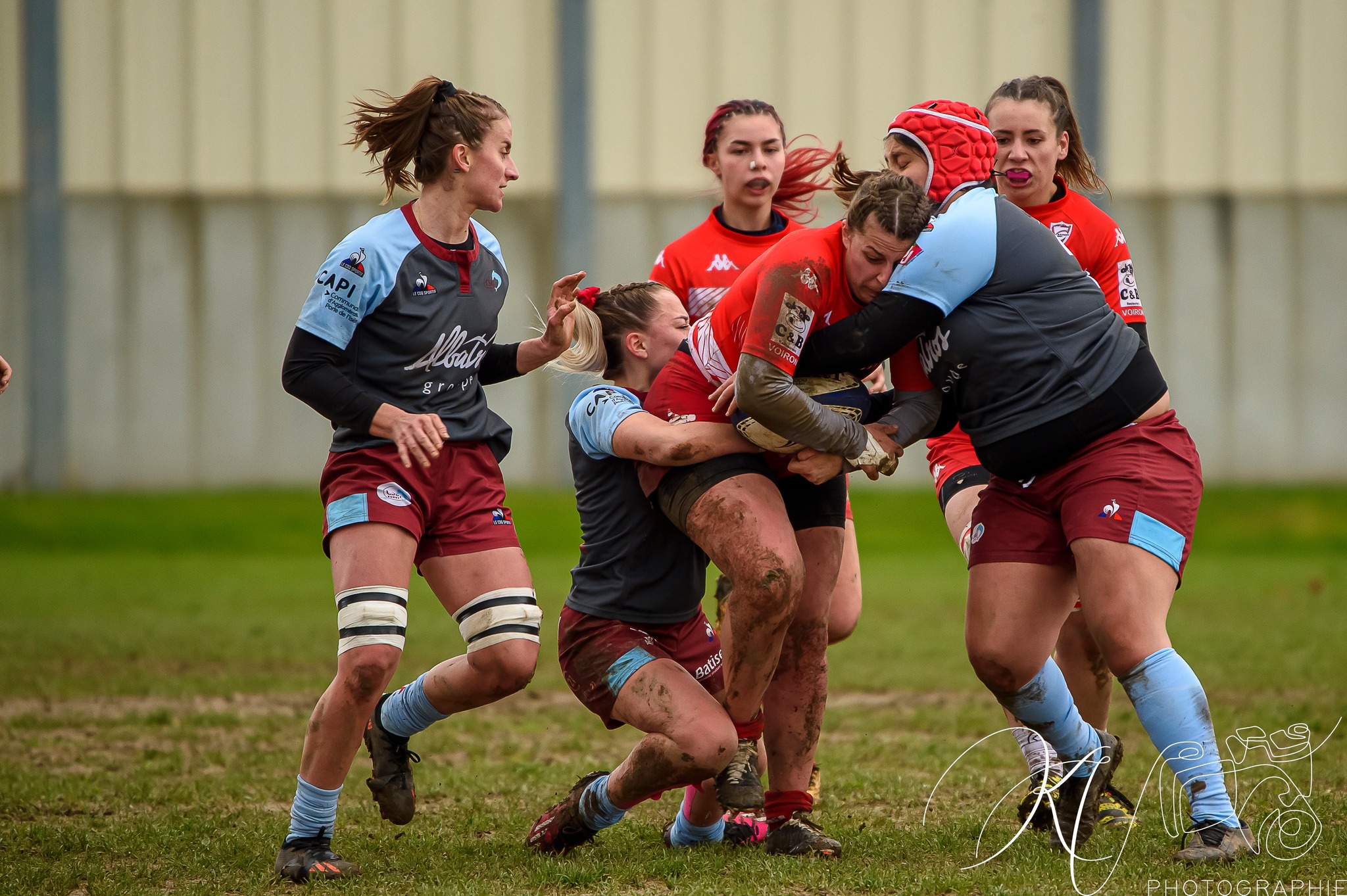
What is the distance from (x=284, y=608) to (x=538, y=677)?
2972 mm

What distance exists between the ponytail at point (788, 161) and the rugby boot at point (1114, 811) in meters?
Answer: 2.37

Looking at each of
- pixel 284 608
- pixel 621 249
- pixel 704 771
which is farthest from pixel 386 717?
pixel 621 249

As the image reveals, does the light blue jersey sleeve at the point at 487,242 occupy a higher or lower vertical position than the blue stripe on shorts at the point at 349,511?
higher

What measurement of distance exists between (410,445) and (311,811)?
1.05 meters

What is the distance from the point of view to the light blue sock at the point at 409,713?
412cm

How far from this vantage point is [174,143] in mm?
14109

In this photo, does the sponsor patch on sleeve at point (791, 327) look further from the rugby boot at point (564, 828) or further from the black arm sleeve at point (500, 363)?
the rugby boot at point (564, 828)

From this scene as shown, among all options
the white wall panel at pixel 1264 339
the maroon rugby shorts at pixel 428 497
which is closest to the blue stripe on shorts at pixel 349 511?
the maroon rugby shorts at pixel 428 497

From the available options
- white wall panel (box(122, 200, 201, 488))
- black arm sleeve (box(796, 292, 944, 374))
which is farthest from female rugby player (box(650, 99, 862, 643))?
white wall panel (box(122, 200, 201, 488))

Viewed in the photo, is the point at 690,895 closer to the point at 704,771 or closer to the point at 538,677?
the point at 704,771

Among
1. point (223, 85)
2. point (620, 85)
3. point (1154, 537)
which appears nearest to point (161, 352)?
point (223, 85)

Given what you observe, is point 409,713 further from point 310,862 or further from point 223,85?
point 223,85

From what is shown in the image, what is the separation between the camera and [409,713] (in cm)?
415

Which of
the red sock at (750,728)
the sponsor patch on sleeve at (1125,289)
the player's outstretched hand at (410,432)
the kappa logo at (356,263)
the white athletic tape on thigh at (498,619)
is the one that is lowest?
the red sock at (750,728)
